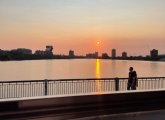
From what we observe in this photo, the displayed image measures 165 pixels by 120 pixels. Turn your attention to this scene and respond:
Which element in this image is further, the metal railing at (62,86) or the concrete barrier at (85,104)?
the metal railing at (62,86)

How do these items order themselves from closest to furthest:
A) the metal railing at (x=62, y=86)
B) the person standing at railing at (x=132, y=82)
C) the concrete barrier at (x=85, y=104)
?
the concrete barrier at (x=85, y=104)
the metal railing at (x=62, y=86)
the person standing at railing at (x=132, y=82)

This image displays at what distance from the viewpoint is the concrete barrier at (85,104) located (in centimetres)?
1060

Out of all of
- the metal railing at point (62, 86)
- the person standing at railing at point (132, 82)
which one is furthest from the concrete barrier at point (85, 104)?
the person standing at railing at point (132, 82)

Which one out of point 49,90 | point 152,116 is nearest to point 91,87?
point 49,90

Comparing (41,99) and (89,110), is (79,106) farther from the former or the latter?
(41,99)

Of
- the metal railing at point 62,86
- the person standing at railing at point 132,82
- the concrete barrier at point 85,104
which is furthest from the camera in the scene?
the person standing at railing at point 132,82

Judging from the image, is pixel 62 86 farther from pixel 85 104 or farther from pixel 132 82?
pixel 85 104

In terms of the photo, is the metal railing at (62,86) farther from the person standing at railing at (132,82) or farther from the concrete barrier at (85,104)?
the concrete barrier at (85,104)

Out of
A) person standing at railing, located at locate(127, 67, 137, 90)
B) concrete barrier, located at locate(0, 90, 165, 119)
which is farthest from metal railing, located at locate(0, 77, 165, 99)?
concrete barrier, located at locate(0, 90, 165, 119)

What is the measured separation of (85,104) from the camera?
1190cm

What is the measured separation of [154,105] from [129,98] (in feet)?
2.85

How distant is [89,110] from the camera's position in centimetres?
1171

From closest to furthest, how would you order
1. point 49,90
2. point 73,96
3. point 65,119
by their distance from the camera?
point 65,119 < point 73,96 < point 49,90

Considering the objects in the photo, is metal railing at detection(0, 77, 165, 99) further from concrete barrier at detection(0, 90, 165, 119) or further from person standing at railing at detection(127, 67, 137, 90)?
concrete barrier at detection(0, 90, 165, 119)
